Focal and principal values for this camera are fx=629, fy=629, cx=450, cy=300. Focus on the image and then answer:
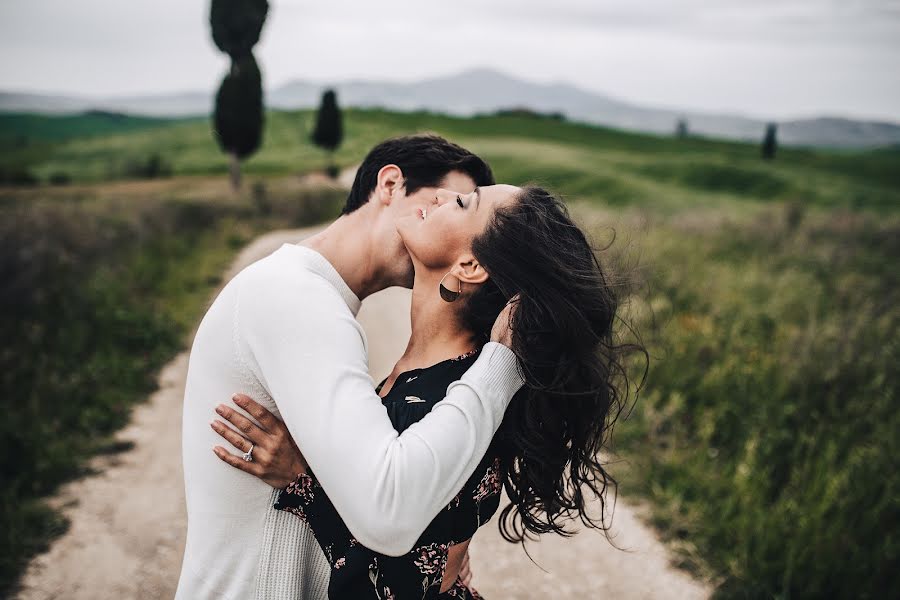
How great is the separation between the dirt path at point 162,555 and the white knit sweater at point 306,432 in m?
2.41

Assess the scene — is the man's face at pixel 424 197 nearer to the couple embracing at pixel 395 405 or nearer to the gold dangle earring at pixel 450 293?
the couple embracing at pixel 395 405

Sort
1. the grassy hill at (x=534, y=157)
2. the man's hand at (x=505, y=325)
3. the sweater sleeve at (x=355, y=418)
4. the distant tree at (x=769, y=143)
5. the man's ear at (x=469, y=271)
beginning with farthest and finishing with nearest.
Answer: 1. the distant tree at (x=769, y=143)
2. the grassy hill at (x=534, y=157)
3. the man's ear at (x=469, y=271)
4. the man's hand at (x=505, y=325)
5. the sweater sleeve at (x=355, y=418)

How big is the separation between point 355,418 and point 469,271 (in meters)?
0.74

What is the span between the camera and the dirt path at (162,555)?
3.80 metres

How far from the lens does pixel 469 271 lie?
6.66ft

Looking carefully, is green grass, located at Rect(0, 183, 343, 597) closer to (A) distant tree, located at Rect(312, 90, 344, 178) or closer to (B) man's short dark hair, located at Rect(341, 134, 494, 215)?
(B) man's short dark hair, located at Rect(341, 134, 494, 215)

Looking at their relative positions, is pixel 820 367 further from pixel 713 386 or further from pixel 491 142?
pixel 491 142

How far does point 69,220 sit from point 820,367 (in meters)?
10.6

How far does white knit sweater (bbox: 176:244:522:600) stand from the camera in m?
1.44

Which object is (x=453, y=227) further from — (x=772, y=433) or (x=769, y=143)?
(x=769, y=143)

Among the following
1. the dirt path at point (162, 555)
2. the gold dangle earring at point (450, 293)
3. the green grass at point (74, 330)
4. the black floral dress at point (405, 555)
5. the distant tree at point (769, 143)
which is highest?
the distant tree at point (769, 143)

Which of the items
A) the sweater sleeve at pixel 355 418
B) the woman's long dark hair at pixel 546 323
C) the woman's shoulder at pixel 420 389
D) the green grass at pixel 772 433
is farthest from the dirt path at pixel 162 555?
the sweater sleeve at pixel 355 418

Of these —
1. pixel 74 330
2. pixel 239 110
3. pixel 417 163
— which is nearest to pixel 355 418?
pixel 417 163

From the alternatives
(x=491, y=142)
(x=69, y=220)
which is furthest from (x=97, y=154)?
(x=69, y=220)
